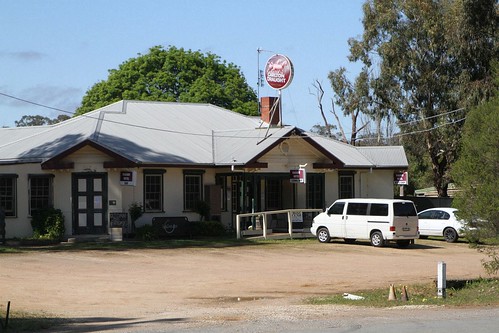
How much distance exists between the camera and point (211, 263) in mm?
29359

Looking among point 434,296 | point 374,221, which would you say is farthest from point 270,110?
point 434,296

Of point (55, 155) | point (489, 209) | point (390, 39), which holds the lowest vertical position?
point (489, 209)

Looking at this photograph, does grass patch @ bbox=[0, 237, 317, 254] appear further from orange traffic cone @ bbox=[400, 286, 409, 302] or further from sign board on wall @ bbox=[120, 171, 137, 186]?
orange traffic cone @ bbox=[400, 286, 409, 302]

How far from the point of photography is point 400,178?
47719 mm

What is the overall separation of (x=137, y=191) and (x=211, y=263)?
10.3 metres

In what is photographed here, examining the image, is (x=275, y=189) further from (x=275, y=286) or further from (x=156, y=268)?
(x=275, y=286)

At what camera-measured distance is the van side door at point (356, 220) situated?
36.3 m

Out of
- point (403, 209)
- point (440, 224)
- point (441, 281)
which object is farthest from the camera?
point (440, 224)

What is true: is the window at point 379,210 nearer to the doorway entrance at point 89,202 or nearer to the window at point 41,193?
the doorway entrance at point 89,202

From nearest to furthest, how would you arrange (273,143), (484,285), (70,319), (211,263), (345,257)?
(70,319)
(484,285)
(211,263)
(345,257)
(273,143)

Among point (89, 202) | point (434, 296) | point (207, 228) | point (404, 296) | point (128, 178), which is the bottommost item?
point (434, 296)

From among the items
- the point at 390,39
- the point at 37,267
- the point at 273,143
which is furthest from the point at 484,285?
the point at 390,39

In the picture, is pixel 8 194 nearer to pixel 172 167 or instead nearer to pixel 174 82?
pixel 172 167

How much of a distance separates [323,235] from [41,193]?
38.3 ft
